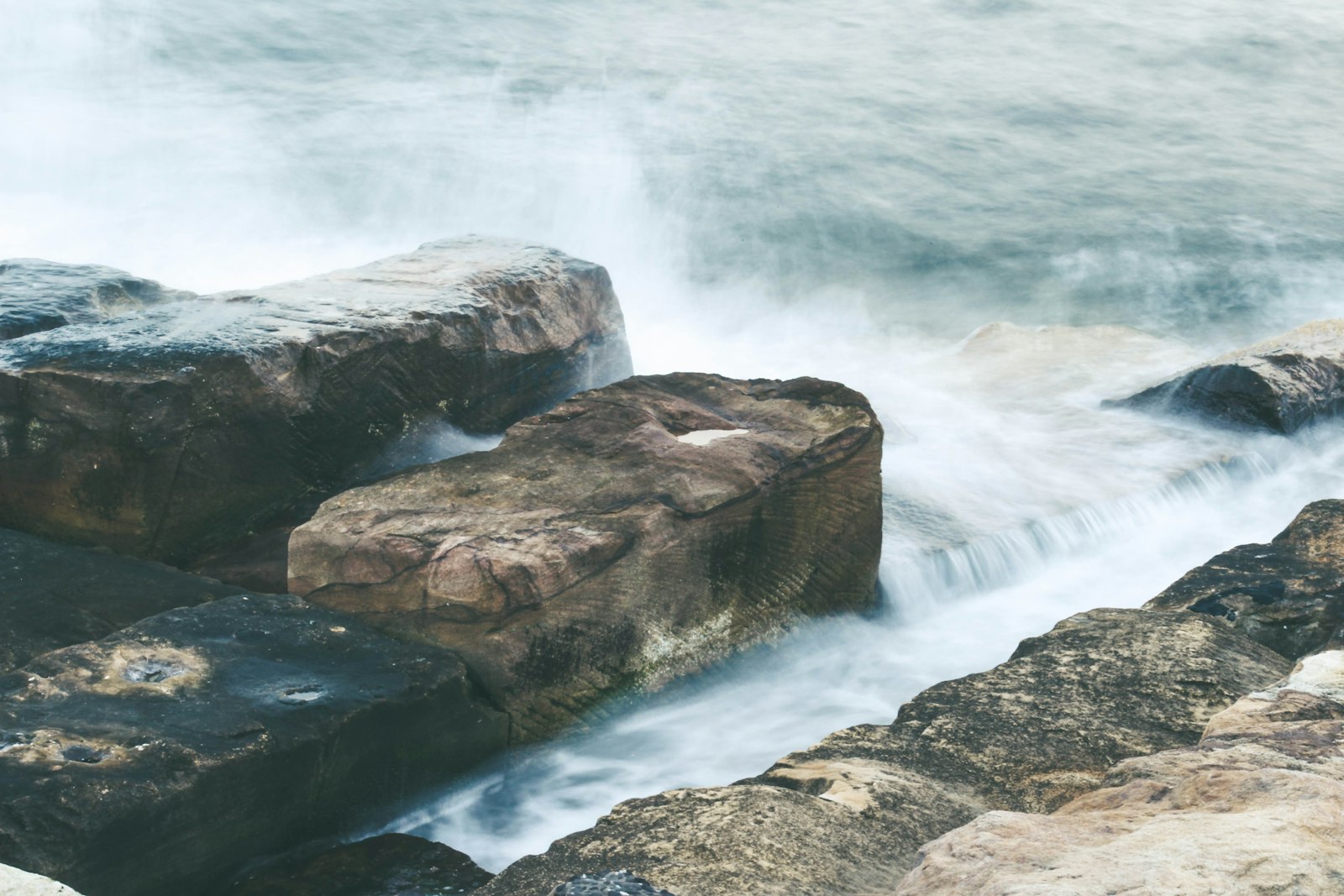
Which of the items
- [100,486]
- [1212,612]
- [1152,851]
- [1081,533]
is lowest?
[1081,533]

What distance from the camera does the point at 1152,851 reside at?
96.6 inches

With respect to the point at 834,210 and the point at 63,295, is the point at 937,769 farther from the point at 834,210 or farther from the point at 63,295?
the point at 834,210

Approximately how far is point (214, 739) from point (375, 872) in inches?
23.2

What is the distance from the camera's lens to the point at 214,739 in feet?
12.3

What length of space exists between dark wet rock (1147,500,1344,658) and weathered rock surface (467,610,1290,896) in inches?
11.7

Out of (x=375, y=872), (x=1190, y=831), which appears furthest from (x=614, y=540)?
(x=1190, y=831)

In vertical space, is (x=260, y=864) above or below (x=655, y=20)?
below

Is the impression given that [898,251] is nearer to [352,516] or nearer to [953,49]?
[953,49]

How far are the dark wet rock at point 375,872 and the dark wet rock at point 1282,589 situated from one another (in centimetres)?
268

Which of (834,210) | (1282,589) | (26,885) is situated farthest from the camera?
(834,210)

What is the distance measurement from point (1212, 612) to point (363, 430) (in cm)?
331

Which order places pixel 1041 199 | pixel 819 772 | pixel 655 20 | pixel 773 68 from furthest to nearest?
pixel 655 20 < pixel 773 68 < pixel 1041 199 < pixel 819 772

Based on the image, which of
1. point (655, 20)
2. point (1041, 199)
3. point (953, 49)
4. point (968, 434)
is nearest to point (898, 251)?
point (1041, 199)

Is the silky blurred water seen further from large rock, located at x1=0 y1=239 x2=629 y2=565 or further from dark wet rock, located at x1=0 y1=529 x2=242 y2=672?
dark wet rock, located at x1=0 y1=529 x2=242 y2=672
